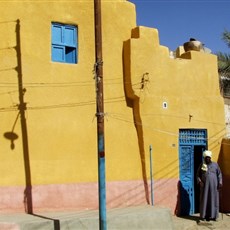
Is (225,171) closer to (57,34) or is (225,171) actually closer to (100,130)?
(100,130)

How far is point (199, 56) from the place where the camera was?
46.7 ft

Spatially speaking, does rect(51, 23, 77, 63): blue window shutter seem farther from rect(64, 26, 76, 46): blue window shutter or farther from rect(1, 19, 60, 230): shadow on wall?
rect(1, 19, 60, 230): shadow on wall

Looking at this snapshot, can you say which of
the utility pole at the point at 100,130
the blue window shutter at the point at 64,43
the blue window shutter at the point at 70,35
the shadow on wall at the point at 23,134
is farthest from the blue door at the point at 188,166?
the shadow on wall at the point at 23,134

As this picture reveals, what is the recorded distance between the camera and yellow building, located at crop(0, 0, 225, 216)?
11055mm

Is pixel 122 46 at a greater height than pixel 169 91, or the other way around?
pixel 122 46

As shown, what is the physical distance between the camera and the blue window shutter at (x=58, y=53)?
11.8 m

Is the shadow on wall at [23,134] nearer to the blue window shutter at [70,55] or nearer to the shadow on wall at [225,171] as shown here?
the blue window shutter at [70,55]

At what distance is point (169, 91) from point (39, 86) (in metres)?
3.87

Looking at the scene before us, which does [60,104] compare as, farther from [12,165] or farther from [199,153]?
[199,153]

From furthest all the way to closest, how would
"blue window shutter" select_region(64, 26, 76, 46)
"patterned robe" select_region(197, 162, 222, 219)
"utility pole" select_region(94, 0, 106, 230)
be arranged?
1. "patterned robe" select_region(197, 162, 222, 219)
2. "blue window shutter" select_region(64, 26, 76, 46)
3. "utility pole" select_region(94, 0, 106, 230)

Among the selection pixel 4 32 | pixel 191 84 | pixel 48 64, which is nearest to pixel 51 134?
pixel 48 64

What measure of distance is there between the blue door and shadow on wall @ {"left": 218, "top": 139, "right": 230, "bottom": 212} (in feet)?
2.15

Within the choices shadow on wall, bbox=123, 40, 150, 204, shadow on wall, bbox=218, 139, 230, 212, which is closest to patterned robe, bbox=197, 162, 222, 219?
shadow on wall, bbox=218, 139, 230, 212

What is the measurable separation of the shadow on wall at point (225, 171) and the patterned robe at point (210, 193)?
4.14 feet
